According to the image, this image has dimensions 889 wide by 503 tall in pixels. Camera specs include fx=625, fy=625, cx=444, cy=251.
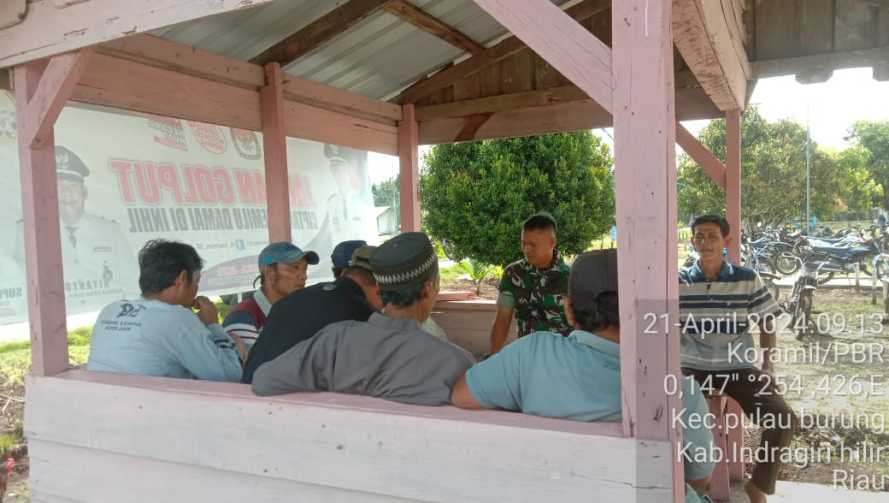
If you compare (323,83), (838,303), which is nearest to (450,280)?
(838,303)

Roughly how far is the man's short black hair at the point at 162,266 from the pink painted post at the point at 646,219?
1.72 meters

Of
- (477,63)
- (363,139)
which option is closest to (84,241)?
(363,139)

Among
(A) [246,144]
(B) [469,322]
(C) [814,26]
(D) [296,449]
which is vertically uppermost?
(C) [814,26]

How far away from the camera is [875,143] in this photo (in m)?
25.9

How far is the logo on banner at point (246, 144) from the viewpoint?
5.69 meters

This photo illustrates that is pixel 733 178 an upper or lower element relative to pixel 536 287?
upper

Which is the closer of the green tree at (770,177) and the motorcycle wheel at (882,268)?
the motorcycle wheel at (882,268)

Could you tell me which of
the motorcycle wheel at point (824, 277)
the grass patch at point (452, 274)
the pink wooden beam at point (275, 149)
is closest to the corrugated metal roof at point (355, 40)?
the pink wooden beam at point (275, 149)

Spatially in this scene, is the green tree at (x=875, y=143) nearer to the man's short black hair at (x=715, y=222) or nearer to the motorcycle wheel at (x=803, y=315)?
the motorcycle wheel at (x=803, y=315)

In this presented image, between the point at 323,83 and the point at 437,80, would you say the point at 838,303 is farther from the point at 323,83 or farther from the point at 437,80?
the point at 323,83

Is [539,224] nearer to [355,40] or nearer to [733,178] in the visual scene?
[733,178]

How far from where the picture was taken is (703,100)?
4180 mm

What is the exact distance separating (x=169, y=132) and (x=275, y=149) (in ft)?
6.61

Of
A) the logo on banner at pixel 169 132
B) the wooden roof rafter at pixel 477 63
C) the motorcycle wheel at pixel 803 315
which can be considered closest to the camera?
the wooden roof rafter at pixel 477 63
